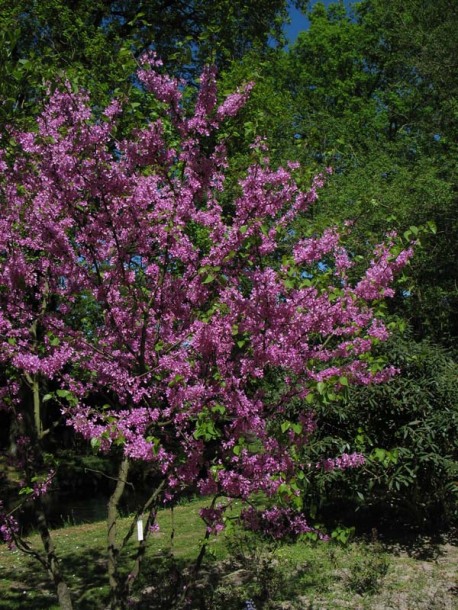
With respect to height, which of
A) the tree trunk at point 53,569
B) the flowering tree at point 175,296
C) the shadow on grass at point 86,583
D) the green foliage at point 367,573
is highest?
the flowering tree at point 175,296

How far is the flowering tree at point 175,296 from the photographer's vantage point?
12.8 ft

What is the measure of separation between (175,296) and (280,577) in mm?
4556

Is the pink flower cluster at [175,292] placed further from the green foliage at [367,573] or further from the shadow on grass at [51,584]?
the shadow on grass at [51,584]

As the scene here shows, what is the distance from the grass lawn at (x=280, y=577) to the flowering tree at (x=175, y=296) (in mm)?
1923

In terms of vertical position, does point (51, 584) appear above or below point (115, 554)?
below

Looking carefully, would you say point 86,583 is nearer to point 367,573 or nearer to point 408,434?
point 367,573

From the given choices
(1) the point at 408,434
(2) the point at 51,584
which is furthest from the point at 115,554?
(1) the point at 408,434

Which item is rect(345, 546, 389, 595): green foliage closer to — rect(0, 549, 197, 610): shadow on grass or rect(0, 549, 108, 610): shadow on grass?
rect(0, 549, 197, 610): shadow on grass

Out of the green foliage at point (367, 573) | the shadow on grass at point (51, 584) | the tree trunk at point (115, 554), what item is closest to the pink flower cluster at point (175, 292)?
the tree trunk at point (115, 554)

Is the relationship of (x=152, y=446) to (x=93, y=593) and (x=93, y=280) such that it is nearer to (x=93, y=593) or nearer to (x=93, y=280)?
(x=93, y=280)

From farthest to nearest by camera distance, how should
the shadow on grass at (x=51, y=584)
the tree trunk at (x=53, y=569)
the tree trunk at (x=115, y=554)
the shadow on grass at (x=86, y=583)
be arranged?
the shadow on grass at (x=51, y=584)
the shadow on grass at (x=86, y=583)
the tree trunk at (x=53, y=569)
the tree trunk at (x=115, y=554)

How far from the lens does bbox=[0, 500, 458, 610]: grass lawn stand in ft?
21.5

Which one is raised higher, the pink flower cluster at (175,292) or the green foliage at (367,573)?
the pink flower cluster at (175,292)

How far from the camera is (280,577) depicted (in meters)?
7.43
